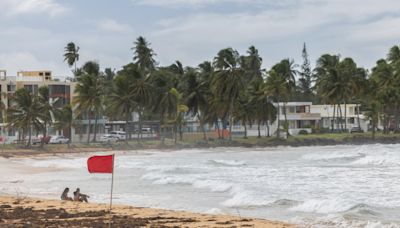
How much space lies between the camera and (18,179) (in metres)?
34.4

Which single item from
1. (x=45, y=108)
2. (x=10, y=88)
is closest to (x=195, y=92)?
(x=45, y=108)

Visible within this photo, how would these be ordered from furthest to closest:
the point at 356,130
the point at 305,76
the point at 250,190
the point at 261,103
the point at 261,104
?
the point at 305,76
the point at 356,130
the point at 261,103
the point at 261,104
the point at 250,190

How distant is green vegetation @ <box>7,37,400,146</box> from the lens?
7138 centimetres

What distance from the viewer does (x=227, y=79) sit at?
77.2m

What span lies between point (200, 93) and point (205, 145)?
7.54 metres

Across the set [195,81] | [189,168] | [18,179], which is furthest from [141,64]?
[18,179]

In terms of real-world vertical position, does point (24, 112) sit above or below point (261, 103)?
below

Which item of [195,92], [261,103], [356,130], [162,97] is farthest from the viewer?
[356,130]

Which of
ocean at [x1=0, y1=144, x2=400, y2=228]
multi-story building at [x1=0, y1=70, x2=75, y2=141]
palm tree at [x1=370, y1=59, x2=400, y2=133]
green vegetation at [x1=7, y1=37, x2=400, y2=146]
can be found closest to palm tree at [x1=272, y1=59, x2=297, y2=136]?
green vegetation at [x1=7, y1=37, x2=400, y2=146]

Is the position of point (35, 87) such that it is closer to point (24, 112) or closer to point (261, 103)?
point (24, 112)

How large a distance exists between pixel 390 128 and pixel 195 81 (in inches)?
1372

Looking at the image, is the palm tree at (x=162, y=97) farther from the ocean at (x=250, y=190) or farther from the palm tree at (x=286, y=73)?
the ocean at (x=250, y=190)

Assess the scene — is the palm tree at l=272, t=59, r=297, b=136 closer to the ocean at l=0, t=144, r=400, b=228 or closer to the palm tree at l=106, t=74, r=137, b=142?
the palm tree at l=106, t=74, r=137, b=142

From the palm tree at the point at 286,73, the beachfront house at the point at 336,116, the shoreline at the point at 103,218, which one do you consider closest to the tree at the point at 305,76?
the beachfront house at the point at 336,116
